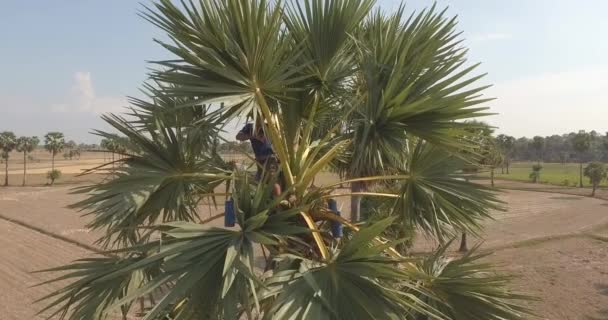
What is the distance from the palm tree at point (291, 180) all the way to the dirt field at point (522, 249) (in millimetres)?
2775

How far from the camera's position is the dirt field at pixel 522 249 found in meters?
14.8

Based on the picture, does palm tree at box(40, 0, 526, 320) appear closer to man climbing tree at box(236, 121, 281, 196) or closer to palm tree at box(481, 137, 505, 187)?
man climbing tree at box(236, 121, 281, 196)

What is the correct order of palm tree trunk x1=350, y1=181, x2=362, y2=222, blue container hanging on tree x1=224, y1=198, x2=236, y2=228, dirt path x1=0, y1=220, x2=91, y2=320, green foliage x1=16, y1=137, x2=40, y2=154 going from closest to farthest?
blue container hanging on tree x1=224, y1=198, x2=236, y2=228, palm tree trunk x1=350, y1=181, x2=362, y2=222, dirt path x1=0, y1=220, x2=91, y2=320, green foliage x1=16, y1=137, x2=40, y2=154

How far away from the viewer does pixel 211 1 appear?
3.26 m

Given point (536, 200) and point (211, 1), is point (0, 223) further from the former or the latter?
point (536, 200)

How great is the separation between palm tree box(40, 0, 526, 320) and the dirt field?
278 cm

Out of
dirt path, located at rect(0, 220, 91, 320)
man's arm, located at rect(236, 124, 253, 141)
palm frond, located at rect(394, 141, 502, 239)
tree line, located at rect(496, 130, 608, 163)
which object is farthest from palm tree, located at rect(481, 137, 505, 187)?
tree line, located at rect(496, 130, 608, 163)

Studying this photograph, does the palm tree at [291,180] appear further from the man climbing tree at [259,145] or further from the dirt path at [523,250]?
the dirt path at [523,250]

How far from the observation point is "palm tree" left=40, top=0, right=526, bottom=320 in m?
2.61

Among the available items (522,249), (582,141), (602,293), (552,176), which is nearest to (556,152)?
(552,176)

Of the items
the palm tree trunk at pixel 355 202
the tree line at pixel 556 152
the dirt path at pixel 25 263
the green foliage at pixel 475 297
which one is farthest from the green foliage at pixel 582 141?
the green foliage at pixel 475 297

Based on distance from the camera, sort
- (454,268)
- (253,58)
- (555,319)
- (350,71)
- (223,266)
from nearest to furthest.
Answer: (223,266), (253,58), (454,268), (350,71), (555,319)

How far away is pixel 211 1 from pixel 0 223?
30.7 m

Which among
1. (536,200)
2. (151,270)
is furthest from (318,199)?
(536,200)
